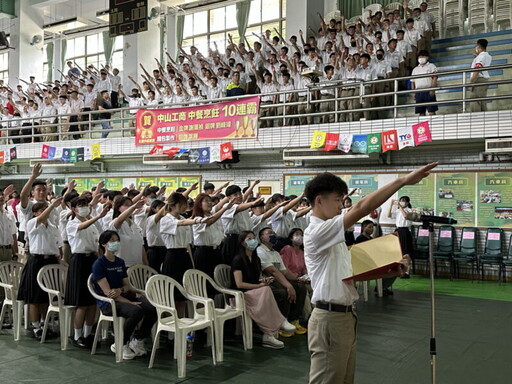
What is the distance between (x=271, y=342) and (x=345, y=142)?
5.11 m

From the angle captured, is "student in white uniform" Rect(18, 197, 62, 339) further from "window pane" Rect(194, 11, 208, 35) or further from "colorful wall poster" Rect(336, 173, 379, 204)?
"window pane" Rect(194, 11, 208, 35)

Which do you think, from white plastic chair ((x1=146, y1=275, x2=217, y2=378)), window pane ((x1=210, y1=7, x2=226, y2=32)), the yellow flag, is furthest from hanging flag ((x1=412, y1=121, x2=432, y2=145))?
window pane ((x1=210, y1=7, x2=226, y2=32))

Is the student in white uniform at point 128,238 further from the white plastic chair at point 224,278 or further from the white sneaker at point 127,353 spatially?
the white sneaker at point 127,353

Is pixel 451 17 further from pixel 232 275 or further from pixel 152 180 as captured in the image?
pixel 232 275

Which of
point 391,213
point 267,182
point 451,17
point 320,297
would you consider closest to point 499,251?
point 391,213

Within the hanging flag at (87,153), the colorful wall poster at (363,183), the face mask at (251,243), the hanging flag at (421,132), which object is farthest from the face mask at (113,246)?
the hanging flag at (87,153)

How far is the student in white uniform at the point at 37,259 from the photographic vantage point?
230 inches

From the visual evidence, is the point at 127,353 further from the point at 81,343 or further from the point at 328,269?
the point at 328,269

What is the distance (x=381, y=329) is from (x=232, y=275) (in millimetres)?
2060

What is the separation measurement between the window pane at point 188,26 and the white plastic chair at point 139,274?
47.1 feet

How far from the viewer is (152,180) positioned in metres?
14.4

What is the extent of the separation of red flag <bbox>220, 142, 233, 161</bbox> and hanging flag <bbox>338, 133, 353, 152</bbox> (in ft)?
7.84

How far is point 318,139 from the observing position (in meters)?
9.91

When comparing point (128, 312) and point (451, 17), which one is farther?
point (451, 17)
